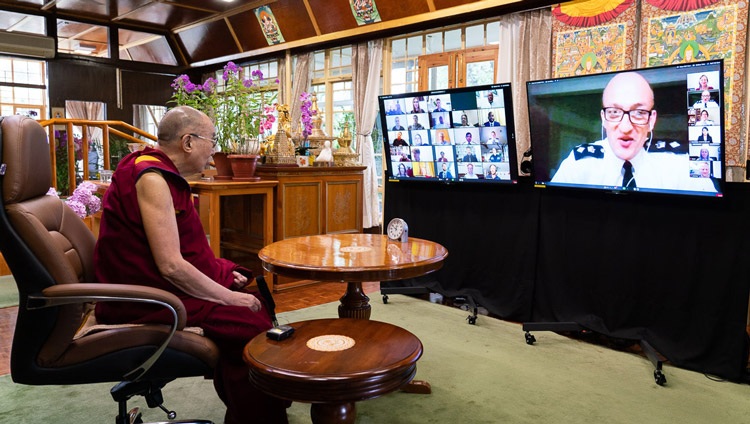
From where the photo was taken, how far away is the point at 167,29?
31.3 feet

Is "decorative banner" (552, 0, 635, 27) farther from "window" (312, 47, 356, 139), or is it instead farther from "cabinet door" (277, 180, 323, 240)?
"window" (312, 47, 356, 139)

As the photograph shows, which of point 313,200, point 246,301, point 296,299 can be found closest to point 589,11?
point 313,200

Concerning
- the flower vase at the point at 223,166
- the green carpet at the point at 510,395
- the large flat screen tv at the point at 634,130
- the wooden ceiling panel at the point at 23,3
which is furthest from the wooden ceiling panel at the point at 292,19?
the green carpet at the point at 510,395

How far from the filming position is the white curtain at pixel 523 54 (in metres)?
5.13

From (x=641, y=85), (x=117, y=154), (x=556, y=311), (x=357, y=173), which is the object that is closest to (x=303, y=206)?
(x=357, y=173)

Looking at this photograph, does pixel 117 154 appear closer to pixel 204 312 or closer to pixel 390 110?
pixel 390 110

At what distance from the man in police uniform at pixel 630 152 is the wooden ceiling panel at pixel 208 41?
6.77m

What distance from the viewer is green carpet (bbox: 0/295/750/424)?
2365 millimetres

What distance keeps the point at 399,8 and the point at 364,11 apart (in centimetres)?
54

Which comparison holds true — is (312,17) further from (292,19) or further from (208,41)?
(208,41)

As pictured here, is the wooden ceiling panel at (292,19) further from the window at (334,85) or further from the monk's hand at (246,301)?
the monk's hand at (246,301)

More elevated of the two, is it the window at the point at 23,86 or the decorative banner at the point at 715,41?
the window at the point at 23,86

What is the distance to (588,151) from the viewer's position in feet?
10.8

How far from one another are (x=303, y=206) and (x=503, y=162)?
70.6 inches
